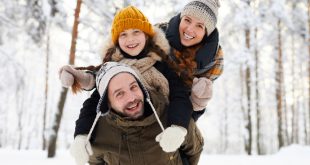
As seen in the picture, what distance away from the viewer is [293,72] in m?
26.5

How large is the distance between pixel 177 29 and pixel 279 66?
18562mm

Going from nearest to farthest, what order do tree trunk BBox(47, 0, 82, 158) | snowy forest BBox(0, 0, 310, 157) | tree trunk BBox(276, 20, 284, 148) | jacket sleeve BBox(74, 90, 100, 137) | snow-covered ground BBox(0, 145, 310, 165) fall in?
jacket sleeve BBox(74, 90, 100, 137) < snow-covered ground BBox(0, 145, 310, 165) < snowy forest BBox(0, 0, 310, 157) < tree trunk BBox(47, 0, 82, 158) < tree trunk BBox(276, 20, 284, 148)

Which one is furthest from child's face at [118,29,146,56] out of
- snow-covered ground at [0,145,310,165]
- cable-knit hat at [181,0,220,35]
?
snow-covered ground at [0,145,310,165]

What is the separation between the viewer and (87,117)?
8.61 ft

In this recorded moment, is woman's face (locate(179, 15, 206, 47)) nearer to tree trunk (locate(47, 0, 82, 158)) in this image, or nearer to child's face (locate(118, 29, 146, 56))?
child's face (locate(118, 29, 146, 56))

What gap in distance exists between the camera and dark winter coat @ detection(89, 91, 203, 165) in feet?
8.04

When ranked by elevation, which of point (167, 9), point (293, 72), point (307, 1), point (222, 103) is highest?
point (307, 1)

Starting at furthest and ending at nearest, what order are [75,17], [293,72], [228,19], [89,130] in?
[293,72]
[228,19]
[75,17]
[89,130]

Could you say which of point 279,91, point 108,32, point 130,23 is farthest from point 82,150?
point 279,91

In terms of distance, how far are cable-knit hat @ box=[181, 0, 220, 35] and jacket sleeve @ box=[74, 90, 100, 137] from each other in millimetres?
1170

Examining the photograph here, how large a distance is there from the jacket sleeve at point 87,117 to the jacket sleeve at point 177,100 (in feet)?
1.68

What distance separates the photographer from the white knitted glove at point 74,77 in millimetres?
2660

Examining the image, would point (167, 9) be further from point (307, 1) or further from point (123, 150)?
point (123, 150)

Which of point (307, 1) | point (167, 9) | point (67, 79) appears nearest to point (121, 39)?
point (67, 79)
